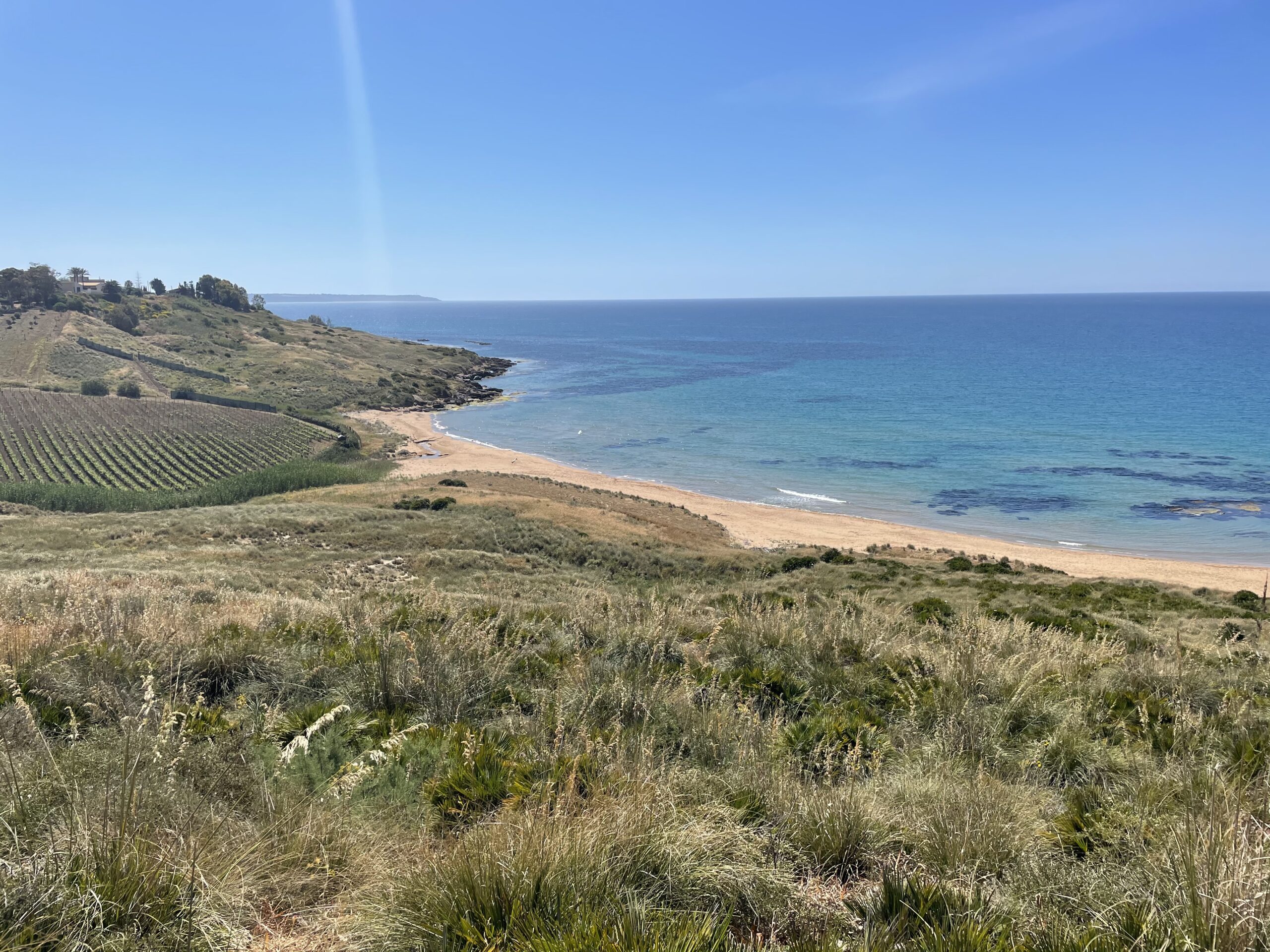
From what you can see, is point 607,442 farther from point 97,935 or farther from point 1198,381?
point 1198,381

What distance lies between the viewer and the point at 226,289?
6014 inches

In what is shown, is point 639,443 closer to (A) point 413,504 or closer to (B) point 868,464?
(B) point 868,464

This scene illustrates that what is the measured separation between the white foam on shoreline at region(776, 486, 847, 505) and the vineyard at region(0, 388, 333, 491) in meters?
38.2

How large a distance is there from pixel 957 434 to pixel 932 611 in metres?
52.9

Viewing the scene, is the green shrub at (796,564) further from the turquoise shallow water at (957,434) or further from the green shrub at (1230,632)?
the turquoise shallow water at (957,434)

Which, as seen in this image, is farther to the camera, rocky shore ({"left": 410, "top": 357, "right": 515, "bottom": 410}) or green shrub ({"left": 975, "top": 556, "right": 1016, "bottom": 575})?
rocky shore ({"left": 410, "top": 357, "right": 515, "bottom": 410})

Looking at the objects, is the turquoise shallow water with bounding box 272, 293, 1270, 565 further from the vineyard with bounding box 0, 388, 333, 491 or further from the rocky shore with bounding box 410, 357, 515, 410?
the vineyard with bounding box 0, 388, 333, 491

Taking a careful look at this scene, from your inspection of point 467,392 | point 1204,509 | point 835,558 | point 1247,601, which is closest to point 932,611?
point 835,558

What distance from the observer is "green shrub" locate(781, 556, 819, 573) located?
24.9 m

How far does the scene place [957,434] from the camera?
60875mm

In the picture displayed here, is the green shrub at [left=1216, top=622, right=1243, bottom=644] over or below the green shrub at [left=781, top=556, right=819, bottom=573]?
over

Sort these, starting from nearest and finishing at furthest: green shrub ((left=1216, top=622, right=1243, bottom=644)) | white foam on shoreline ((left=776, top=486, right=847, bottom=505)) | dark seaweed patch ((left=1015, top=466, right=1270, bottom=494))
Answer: green shrub ((left=1216, top=622, right=1243, bottom=644))
dark seaweed patch ((left=1015, top=466, right=1270, bottom=494))
white foam on shoreline ((left=776, top=486, right=847, bottom=505))

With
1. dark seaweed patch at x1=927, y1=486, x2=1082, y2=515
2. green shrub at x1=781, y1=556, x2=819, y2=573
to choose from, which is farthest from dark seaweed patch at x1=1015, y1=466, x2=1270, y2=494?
green shrub at x1=781, y1=556, x2=819, y2=573

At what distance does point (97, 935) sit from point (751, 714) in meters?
3.69
